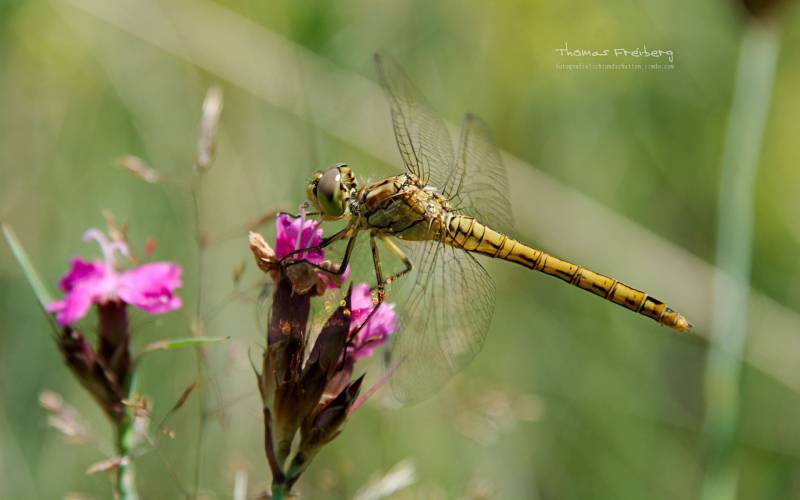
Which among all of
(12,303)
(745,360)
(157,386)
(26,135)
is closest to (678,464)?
(745,360)

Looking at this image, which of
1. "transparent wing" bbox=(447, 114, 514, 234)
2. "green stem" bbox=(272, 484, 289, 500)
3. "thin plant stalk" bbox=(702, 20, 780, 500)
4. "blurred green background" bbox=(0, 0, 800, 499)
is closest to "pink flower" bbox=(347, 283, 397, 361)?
"green stem" bbox=(272, 484, 289, 500)

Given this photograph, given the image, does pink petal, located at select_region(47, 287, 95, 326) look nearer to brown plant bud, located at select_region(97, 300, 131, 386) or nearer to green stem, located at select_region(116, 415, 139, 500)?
brown plant bud, located at select_region(97, 300, 131, 386)

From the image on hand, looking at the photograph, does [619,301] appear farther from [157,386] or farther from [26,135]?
[26,135]

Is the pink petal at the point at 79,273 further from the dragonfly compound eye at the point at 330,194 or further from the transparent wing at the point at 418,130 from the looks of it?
the transparent wing at the point at 418,130

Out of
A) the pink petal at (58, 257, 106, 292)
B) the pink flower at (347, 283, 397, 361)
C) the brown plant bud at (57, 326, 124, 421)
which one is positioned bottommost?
the brown plant bud at (57, 326, 124, 421)

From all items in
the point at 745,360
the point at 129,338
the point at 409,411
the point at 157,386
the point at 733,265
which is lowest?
the point at 157,386

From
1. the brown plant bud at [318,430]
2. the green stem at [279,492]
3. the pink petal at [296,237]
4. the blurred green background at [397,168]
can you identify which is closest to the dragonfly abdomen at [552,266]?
the pink petal at [296,237]

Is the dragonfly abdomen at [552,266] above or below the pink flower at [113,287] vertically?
above
